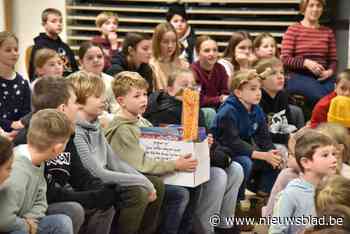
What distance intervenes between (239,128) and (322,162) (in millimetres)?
1230

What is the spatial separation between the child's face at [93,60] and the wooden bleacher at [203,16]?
9.13 feet

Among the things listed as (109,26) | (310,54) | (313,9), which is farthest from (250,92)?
(109,26)

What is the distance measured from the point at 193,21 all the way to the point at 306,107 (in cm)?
242

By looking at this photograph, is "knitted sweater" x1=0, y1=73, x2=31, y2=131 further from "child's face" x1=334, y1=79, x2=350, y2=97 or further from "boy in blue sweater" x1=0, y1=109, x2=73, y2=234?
"child's face" x1=334, y1=79, x2=350, y2=97

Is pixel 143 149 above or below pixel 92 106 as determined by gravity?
below

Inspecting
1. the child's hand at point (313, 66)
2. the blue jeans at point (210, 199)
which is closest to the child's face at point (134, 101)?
the blue jeans at point (210, 199)

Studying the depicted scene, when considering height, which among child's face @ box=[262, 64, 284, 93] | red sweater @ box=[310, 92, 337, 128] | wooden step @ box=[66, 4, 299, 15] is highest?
wooden step @ box=[66, 4, 299, 15]

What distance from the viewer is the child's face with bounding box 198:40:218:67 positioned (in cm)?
486

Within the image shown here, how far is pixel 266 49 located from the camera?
17.5 ft

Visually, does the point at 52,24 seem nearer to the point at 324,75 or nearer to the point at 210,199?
the point at 324,75

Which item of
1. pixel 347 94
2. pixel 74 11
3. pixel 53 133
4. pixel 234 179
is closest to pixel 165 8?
pixel 74 11

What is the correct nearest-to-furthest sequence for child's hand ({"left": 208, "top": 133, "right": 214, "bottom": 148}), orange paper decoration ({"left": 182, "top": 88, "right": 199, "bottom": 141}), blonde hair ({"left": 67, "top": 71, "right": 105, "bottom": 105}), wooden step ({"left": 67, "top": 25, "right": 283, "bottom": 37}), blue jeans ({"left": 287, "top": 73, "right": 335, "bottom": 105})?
blonde hair ({"left": 67, "top": 71, "right": 105, "bottom": 105}) → orange paper decoration ({"left": 182, "top": 88, "right": 199, "bottom": 141}) → child's hand ({"left": 208, "top": 133, "right": 214, "bottom": 148}) → blue jeans ({"left": 287, "top": 73, "right": 335, "bottom": 105}) → wooden step ({"left": 67, "top": 25, "right": 283, "bottom": 37})

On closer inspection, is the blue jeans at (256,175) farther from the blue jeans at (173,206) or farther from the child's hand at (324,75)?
the child's hand at (324,75)

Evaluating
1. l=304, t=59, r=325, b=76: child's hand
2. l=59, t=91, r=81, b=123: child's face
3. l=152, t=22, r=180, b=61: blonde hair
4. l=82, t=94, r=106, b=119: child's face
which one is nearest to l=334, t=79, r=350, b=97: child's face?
l=304, t=59, r=325, b=76: child's hand
